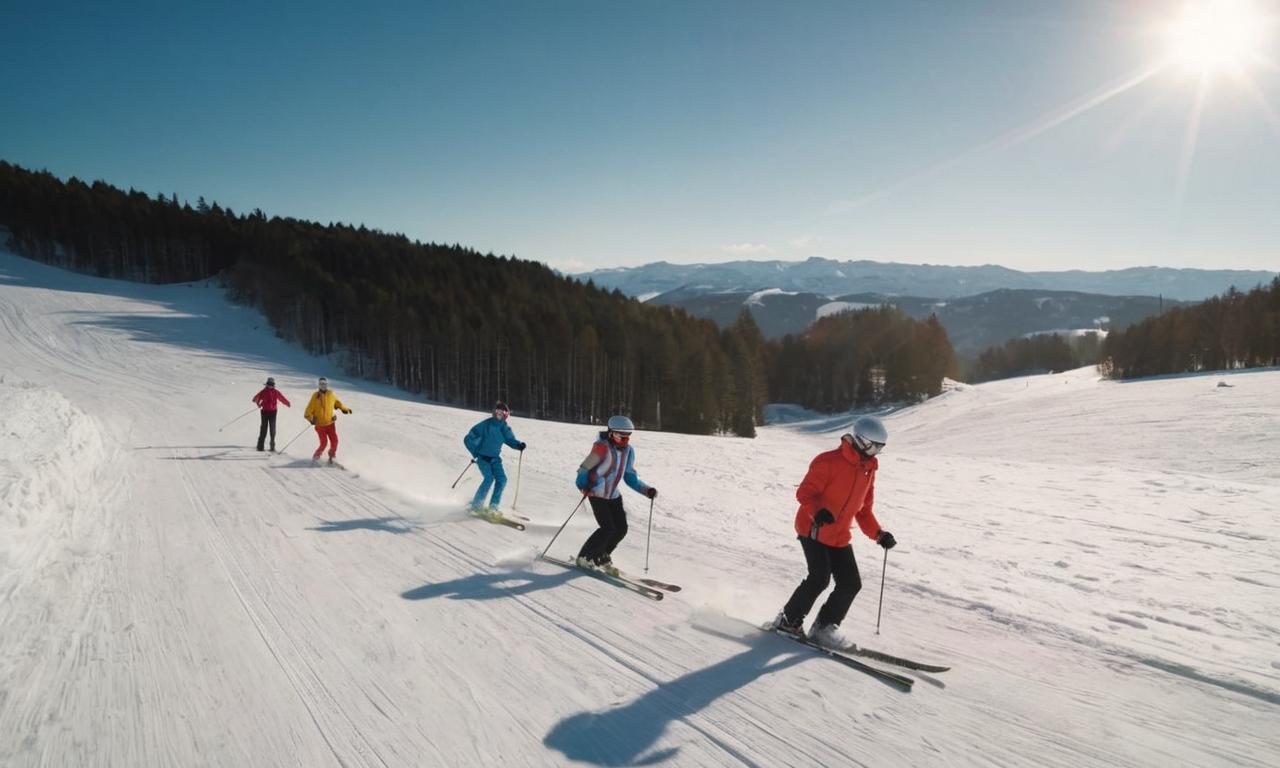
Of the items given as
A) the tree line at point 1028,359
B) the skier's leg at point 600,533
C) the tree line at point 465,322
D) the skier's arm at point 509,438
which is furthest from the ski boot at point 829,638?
the tree line at point 1028,359

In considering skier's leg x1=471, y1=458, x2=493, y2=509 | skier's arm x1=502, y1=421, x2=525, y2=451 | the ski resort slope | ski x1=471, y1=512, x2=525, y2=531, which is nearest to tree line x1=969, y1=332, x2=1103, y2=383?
the ski resort slope

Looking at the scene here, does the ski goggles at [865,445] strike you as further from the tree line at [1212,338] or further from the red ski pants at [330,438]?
the tree line at [1212,338]

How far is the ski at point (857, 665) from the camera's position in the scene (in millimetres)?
4734

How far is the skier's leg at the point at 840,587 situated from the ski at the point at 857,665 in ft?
0.78

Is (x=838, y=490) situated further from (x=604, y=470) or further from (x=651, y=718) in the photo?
(x=604, y=470)

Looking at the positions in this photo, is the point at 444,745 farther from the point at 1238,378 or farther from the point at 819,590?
the point at 1238,378

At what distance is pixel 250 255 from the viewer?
7262 cm

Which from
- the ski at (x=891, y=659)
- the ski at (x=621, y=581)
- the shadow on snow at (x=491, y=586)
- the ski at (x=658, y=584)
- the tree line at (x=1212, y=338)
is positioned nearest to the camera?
the ski at (x=891, y=659)

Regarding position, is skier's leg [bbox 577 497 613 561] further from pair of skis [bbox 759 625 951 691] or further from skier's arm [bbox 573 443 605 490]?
pair of skis [bbox 759 625 951 691]

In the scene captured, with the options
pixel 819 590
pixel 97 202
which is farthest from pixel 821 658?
pixel 97 202

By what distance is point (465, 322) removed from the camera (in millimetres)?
53594

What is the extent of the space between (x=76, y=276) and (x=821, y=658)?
3546 inches

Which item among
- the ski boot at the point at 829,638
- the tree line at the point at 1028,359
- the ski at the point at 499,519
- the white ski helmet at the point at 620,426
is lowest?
the ski at the point at 499,519

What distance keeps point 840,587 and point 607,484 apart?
119 inches
